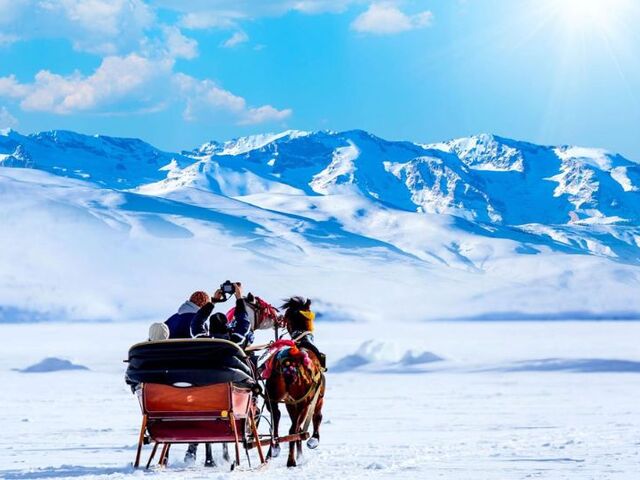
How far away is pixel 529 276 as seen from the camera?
134125 mm

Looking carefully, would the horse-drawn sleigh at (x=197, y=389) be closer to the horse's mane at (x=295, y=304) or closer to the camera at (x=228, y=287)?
the camera at (x=228, y=287)

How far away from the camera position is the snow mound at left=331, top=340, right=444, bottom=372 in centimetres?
3475

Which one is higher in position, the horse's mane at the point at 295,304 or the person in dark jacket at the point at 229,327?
the horse's mane at the point at 295,304

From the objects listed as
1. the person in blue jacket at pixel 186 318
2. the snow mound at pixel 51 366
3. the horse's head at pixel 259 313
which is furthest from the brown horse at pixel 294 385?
the snow mound at pixel 51 366

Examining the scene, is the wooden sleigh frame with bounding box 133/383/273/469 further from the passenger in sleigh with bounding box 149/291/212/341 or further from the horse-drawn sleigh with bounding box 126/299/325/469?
Answer: the passenger in sleigh with bounding box 149/291/212/341

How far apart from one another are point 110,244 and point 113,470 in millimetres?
80807

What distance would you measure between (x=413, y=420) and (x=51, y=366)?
2251 cm

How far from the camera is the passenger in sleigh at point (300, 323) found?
905 centimetres

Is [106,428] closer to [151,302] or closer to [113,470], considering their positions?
[113,470]

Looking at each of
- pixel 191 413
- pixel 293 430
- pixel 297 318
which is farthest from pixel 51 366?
pixel 191 413

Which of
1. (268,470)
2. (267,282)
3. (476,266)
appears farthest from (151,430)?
(476,266)

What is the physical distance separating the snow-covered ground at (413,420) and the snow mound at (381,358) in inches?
2.5

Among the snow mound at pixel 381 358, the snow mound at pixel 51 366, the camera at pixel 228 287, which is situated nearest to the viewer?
the camera at pixel 228 287

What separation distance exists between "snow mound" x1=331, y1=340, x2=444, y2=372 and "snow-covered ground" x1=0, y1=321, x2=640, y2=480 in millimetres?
64
